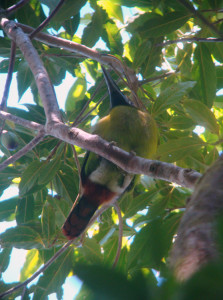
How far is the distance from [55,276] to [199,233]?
2.44 metres

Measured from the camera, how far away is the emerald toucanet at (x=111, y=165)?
8.61ft

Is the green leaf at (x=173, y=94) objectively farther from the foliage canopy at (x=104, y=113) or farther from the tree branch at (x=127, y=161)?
the tree branch at (x=127, y=161)

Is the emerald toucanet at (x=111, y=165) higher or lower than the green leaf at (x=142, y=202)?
higher

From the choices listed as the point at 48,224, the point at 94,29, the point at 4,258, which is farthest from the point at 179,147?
the point at 4,258

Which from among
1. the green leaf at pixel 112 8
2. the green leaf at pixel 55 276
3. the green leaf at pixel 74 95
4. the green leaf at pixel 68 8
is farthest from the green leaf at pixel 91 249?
the green leaf at pixel 112 8

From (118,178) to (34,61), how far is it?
1208 millimetres

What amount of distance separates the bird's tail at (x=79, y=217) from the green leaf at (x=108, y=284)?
84.2 inches

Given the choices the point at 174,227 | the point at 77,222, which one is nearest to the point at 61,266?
the point at 77,222

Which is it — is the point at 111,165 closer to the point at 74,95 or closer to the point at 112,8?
the point at 74,95

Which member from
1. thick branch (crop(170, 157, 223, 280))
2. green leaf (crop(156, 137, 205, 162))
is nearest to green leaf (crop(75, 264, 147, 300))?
thick branch (crop(170, 157, 223, 280))

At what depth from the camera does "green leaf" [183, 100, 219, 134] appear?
205 centimetres

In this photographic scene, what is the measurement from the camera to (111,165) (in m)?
2.70

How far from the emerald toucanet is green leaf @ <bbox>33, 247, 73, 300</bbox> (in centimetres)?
38

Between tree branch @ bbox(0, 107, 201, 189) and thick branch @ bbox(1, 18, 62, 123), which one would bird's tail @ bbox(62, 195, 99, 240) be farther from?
thick branch @ bbox(1, 18, 62, 123)
